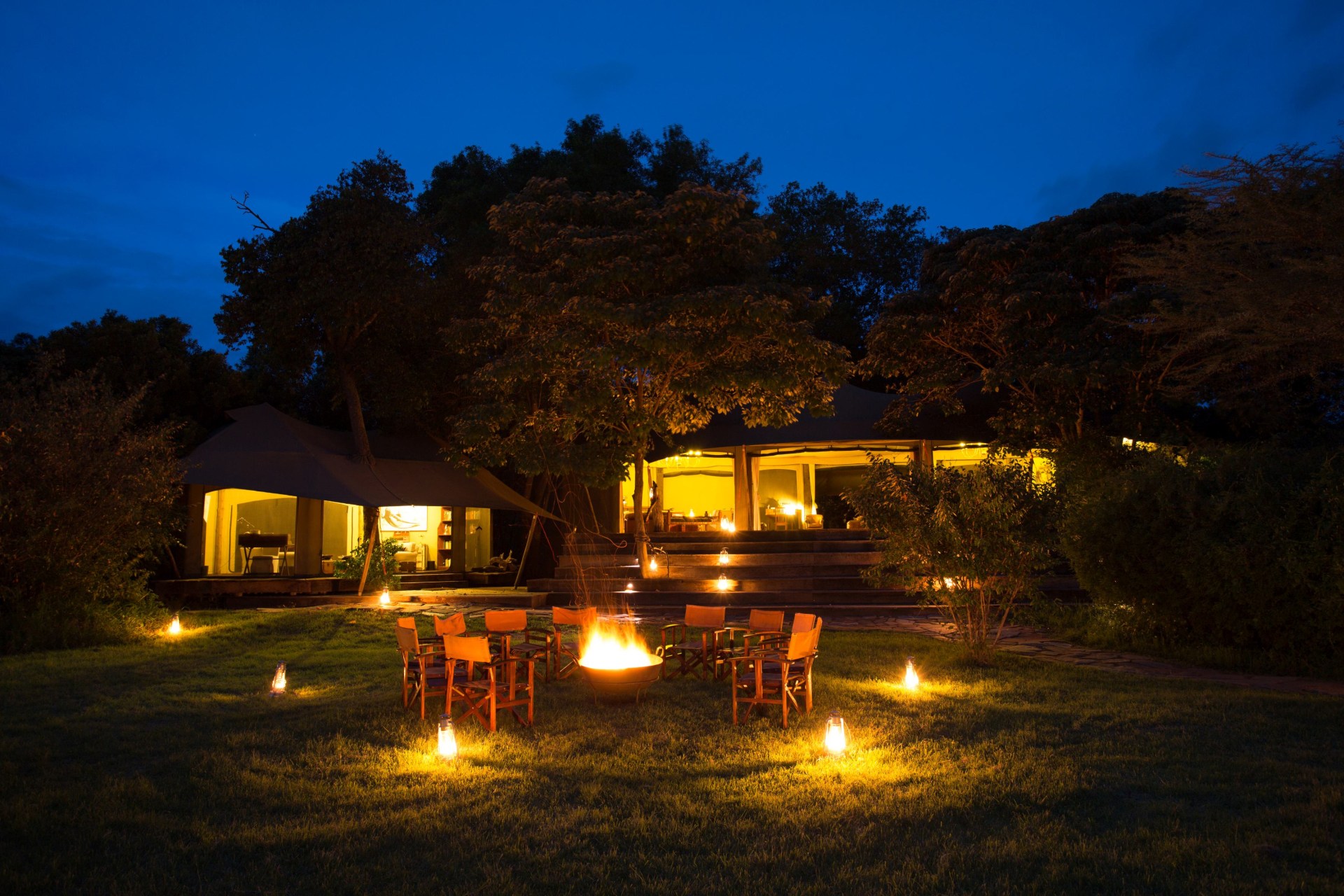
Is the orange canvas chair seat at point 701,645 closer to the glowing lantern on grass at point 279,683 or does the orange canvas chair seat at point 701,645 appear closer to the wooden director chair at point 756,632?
the wooden director chair at point 756,632

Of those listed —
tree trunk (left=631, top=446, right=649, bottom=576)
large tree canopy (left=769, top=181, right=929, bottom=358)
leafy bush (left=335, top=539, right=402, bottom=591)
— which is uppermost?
large tree canopy (left=769, top=181, right=929, bottom=358)

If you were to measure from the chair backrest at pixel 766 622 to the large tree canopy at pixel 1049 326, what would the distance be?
7.89m

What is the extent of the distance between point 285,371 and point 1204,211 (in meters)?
16.3

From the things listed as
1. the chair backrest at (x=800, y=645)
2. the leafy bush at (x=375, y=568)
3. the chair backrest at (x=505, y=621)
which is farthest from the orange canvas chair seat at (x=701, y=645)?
the leafy bush at (x=375, y=568)

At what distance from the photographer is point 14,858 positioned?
12.2 feet

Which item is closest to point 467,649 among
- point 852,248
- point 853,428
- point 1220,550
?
point 1220,550

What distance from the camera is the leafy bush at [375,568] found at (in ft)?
54.0

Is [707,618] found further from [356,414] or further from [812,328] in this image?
[356,414]

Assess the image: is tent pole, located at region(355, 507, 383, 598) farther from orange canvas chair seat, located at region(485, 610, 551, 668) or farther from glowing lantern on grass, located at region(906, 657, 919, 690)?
glowing lantern on grass, located at region(906, 657, 919, 690)

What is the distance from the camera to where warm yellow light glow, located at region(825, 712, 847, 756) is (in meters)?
5.22

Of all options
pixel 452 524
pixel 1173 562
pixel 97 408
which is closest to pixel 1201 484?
pixel 1173 562

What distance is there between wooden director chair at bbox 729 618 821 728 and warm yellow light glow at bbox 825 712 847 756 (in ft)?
2.49

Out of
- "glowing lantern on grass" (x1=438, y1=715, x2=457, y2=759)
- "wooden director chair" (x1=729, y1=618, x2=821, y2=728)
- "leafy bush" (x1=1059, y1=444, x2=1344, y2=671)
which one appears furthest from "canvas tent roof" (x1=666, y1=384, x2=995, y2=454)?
"glowing lantern on grass" (x1=438, y1=715, x2=457, y2=759)

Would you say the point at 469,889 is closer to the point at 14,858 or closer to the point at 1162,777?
the point at 14,858
